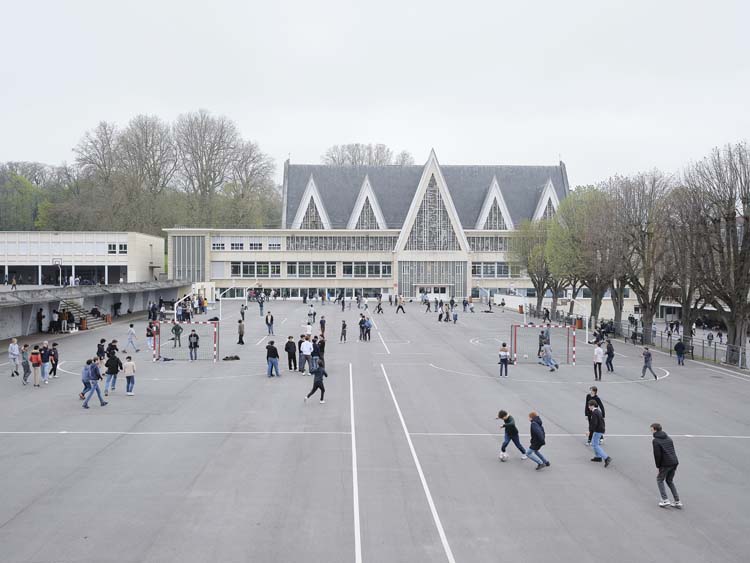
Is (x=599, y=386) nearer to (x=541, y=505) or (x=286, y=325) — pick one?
(x=541, y=505)

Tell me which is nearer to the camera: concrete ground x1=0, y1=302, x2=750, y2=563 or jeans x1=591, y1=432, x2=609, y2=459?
concrete ground x1=0, y1=302, x2=750, y2=563

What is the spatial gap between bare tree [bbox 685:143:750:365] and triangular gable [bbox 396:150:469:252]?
2119 inches

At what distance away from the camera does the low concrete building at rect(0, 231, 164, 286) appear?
71812mm

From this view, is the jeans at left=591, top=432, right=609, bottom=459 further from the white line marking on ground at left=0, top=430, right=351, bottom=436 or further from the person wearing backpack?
the person wearing backpack

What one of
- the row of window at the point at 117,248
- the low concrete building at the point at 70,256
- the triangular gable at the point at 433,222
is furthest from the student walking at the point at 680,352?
the row of window at the point at 117,248

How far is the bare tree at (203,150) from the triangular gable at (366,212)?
2232cm

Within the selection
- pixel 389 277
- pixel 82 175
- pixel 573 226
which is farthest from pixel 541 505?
pixel 82 175

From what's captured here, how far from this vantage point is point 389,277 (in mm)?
88812

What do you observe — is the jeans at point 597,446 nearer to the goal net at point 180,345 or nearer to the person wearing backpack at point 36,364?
the person wearing backpack at point 36,364

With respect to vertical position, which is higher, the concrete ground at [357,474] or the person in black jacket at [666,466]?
the person in black jacket at [666,466]

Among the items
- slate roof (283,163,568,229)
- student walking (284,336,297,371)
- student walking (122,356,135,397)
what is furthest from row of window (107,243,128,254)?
student walking (122,356,135,397)

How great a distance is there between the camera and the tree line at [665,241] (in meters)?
34.3

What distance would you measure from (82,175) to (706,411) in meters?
90.9

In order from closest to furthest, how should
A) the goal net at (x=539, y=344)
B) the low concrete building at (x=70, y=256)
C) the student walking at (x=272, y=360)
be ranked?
the student walking at (x=272, y=360) → the goal net at (x=539, y=344) → the low concrete building at (x=70, y=256)
